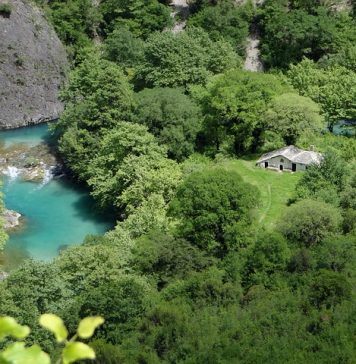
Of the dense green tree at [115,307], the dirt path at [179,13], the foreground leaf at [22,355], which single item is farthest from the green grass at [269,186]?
the foreground leaf at [22,355]

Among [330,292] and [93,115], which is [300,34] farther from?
[330,292]

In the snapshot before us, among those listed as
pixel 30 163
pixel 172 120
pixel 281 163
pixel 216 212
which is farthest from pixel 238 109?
pixel 30 163

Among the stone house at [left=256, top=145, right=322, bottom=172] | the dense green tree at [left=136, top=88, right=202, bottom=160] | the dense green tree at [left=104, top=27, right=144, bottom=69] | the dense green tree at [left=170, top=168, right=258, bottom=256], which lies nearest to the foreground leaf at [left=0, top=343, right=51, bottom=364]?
the dense green tree at [left=170, top=168, right=258, bottom=256]

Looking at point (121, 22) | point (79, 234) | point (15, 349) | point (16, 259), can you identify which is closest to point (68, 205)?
point (79, 234)

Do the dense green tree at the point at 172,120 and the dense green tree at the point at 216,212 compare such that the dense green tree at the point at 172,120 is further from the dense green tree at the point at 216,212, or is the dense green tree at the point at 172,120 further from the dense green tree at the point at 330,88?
the dense green tree at the point at 216,212

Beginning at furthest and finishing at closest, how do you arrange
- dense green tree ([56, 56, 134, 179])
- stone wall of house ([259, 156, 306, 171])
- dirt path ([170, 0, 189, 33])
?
dirt path ([170, 0, 189, 33]) < dense green tree ([56, 56, 134, 179]) < stone wall of house ([259, 156, 306, 171])

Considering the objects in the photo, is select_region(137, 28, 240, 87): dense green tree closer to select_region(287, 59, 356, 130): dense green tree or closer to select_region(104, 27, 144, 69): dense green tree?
select_region(104, 27, 144, 69): dense green tree
